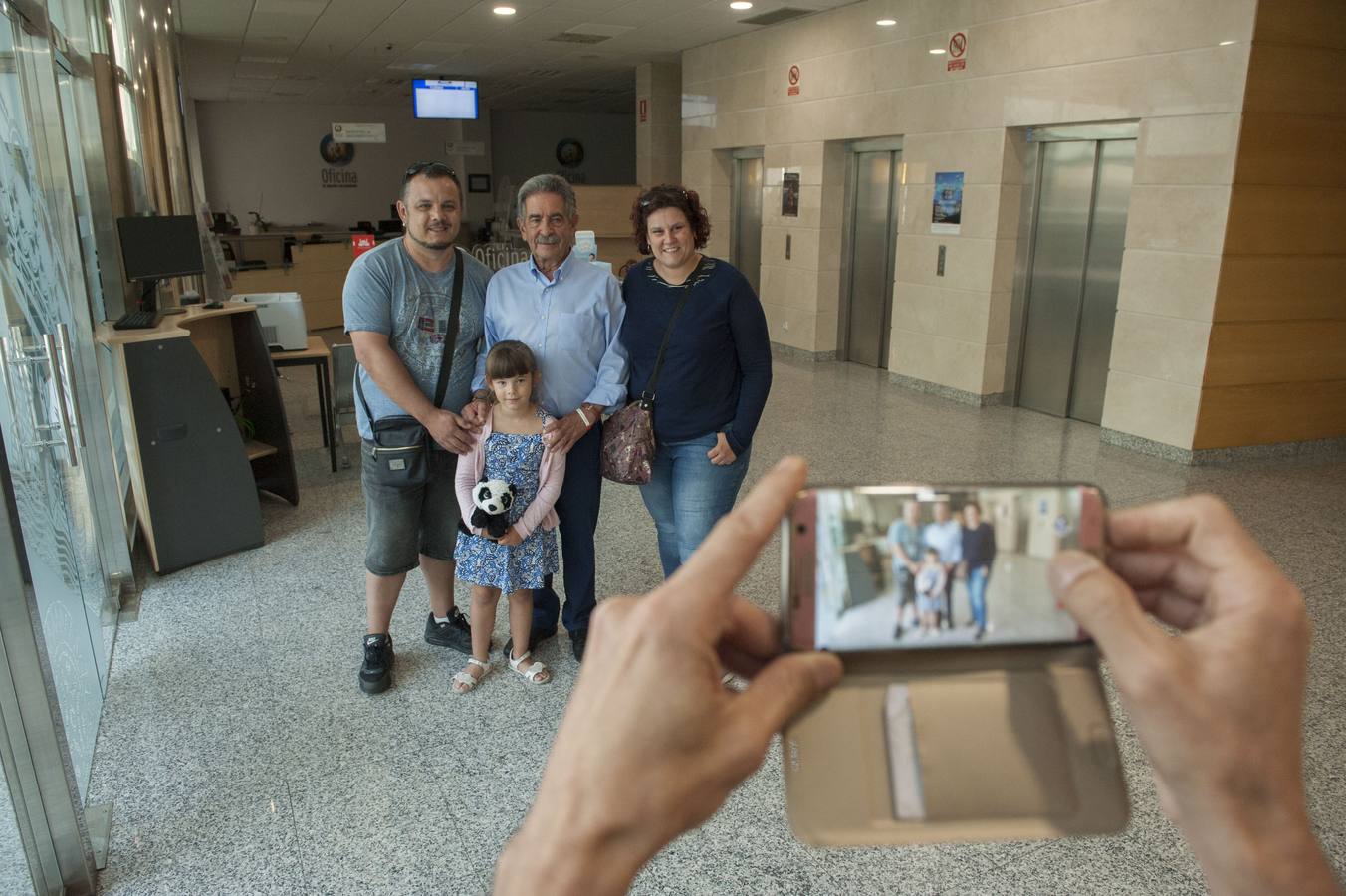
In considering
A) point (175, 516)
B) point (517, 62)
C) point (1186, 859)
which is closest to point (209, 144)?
point (517, 62)

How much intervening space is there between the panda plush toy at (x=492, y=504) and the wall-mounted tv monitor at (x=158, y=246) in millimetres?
2544

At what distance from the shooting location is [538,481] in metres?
2.85

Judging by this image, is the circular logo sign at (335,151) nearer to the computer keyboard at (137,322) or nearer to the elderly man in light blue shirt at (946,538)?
the computer keyboard at (137,322)

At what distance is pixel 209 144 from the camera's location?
17328 mm

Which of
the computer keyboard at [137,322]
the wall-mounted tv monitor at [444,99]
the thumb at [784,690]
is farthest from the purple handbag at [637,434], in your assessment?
the wall-mounted tv monitor at [444,99]

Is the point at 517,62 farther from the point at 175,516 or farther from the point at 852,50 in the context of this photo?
the point at 175,516

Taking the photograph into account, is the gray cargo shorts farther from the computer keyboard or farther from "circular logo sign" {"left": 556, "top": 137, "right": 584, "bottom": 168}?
"circular logo sign" {"left": 556, "top": 137, "right": 584, "bottom": 168}

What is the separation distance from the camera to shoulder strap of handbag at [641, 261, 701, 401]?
2771mm

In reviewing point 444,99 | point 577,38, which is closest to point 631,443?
point 577,38

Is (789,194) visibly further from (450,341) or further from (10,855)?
(10,855)

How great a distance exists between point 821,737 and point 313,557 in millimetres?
3857

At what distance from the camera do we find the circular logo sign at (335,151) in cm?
1811

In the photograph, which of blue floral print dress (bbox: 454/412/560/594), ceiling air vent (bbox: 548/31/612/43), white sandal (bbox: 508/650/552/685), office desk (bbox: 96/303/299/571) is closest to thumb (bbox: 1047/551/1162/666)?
blue floral print dress (bbox: 454/412/560/594)

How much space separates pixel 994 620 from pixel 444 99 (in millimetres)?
13427
